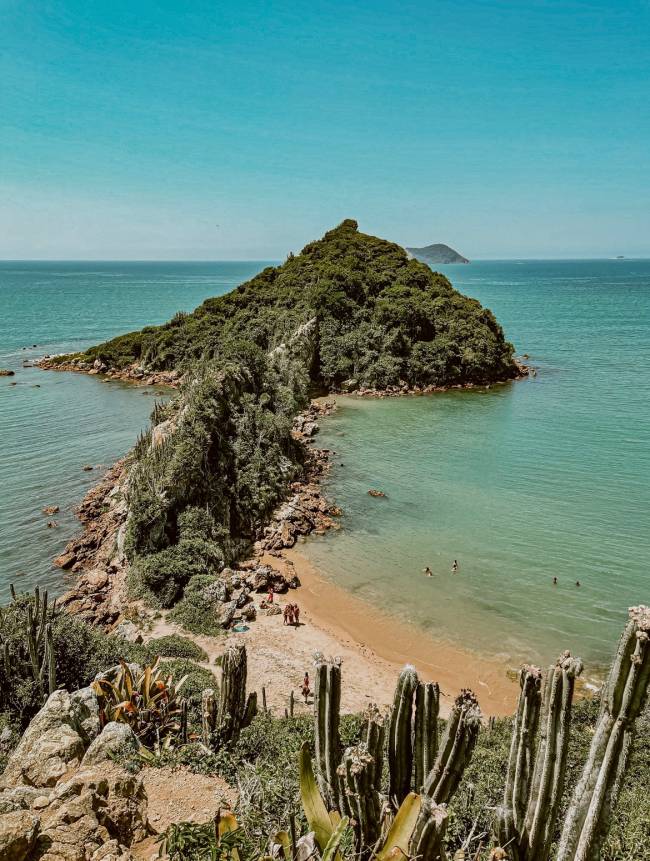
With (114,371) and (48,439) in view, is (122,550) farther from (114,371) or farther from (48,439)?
(114,371)

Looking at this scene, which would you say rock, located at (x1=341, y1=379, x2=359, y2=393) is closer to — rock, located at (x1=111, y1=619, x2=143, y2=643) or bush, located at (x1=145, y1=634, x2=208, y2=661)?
rock, located at (x1=111, y1=619, x2=143, y2=643)

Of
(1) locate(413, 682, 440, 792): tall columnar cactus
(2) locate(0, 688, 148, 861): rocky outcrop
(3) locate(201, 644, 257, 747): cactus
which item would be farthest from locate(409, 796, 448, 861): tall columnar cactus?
(3) locate(201, 644, 257, 747): cactus

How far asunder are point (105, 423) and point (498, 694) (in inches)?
1255

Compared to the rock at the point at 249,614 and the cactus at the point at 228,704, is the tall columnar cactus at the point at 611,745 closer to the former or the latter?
the cactus at the point at 228,704

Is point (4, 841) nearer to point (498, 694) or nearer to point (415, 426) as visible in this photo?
point (498, 694)

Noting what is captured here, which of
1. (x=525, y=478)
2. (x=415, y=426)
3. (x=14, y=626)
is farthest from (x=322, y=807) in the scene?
(x=415, y=426)

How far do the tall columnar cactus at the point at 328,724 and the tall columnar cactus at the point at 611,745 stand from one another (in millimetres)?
2552

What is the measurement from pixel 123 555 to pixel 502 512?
1615cm

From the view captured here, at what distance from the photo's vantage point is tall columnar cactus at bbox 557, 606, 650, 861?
4793mm

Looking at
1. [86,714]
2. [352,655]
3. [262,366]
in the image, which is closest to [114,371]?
[262,366]

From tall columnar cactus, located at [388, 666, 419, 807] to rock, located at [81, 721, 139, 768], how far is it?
460 cm

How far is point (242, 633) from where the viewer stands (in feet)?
54.8

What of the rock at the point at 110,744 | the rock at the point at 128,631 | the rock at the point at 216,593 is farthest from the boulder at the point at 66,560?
the rock at the point at 110,744

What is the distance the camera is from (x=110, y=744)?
Answer: 8758mm
